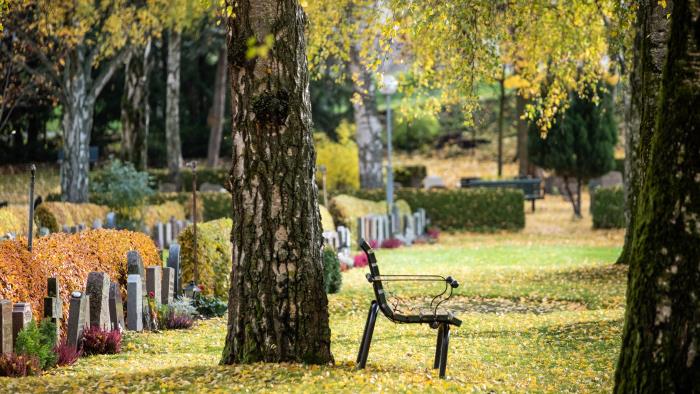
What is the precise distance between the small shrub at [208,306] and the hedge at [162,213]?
1079 cm

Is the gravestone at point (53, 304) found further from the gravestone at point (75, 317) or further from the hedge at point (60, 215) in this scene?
the hedge at point (60, 215)

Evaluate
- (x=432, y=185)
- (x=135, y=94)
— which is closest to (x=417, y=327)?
(x=135, y=94)

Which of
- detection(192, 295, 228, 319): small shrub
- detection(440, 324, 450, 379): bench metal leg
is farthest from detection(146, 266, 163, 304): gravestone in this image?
detection(440, 324, 450, 379): bench metal leg

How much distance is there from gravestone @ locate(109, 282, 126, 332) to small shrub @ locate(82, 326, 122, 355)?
67 centimetres

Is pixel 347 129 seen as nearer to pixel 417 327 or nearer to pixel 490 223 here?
pixel 490 223

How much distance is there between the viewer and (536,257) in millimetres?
21891

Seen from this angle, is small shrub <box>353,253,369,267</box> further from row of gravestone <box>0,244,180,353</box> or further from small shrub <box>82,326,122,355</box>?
small shrub <box>82,326,122,355</box>

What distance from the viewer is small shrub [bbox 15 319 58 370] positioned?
831 centimetres

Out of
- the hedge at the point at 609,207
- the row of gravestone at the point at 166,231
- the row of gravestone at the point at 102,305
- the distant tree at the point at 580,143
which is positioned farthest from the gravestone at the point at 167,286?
the distant tree at the point at 580,143

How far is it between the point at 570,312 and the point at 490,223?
15287 millimetres

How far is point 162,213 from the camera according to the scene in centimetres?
2425

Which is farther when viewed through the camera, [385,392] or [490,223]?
[490,223]

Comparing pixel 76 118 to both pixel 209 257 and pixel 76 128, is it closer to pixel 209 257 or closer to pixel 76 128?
pixel 76 128

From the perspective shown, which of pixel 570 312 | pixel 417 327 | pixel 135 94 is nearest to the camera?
pixel 417 327
